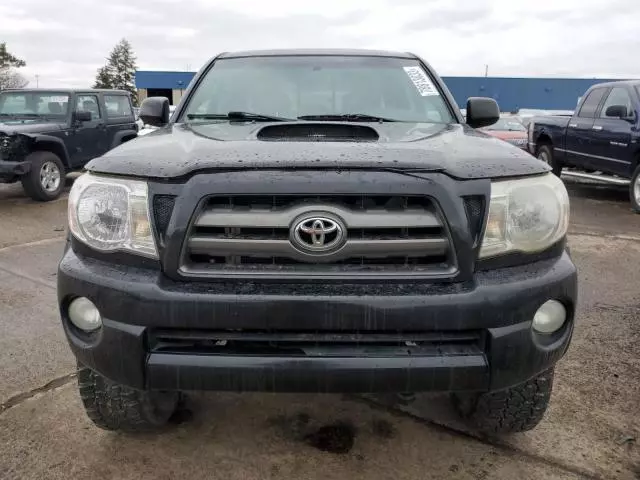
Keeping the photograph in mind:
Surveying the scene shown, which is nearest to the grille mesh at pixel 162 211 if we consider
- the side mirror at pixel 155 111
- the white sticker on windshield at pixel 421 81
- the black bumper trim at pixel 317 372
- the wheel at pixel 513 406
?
the black bumper trim at pixel 317 372

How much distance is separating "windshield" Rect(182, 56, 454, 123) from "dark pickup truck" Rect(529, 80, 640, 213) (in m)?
5.79

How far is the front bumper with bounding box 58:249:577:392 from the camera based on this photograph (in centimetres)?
184

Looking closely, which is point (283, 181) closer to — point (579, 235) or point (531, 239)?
point (531, 239)

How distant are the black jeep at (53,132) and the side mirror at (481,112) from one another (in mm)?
7109

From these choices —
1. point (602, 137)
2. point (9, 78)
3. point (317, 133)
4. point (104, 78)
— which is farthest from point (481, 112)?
point (104, 78)

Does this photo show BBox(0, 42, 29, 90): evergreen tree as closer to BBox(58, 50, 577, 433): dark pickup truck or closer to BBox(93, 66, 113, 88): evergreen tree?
BBox(93, 66, 113, 88): evergreen tree

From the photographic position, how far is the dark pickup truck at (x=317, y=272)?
1.86 meters

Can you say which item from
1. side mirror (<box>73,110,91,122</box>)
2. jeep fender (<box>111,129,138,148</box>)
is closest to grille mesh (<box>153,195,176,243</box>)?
side mirror (<box>73,110,91,122</box>)

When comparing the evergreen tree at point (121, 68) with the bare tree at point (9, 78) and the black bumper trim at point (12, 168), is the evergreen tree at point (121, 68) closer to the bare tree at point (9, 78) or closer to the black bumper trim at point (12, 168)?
the bare tree at point (9, 78)

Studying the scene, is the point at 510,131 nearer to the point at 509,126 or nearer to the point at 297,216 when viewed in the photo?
the point at 509,126

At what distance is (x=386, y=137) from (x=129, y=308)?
121 centimetres

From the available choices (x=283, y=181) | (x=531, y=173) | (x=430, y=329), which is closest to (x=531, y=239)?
(x=531, y=173)

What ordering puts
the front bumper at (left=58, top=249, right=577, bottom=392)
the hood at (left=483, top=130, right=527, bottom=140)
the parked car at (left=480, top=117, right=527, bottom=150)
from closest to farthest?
the front bumper at (left=58, top=249, right=577, bottom=392), the parked car at (left=480, top=117, right=527, bottom=150), the hood at (left=483, top=130, right=527, bottom=140)

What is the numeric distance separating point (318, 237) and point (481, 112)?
80.4 inches
